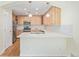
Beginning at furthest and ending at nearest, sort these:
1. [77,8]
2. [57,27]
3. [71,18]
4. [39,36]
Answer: [39,36], [57,27], [71,18], [77,8]

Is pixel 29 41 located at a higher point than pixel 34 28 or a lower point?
lower

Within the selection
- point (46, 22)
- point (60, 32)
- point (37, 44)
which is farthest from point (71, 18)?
point (37, 44)

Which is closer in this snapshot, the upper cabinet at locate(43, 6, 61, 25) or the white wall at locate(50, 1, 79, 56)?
the white wall at locate(50, 1, 79, 56)

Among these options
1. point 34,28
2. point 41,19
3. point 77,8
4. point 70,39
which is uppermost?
point 77,8

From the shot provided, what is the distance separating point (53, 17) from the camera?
271 centimetres

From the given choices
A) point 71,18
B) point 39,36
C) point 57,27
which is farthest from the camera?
point 39,36

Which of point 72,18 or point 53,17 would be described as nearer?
point 72,18

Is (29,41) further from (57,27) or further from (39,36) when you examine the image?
(57,27)

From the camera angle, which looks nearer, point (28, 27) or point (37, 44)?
point (28, 27)

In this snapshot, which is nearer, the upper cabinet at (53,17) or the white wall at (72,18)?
the white wall at (72,18)

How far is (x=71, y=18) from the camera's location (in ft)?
6.89

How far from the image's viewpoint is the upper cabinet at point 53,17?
7.68ft

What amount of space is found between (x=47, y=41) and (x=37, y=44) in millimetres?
218

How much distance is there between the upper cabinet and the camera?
234 cm
